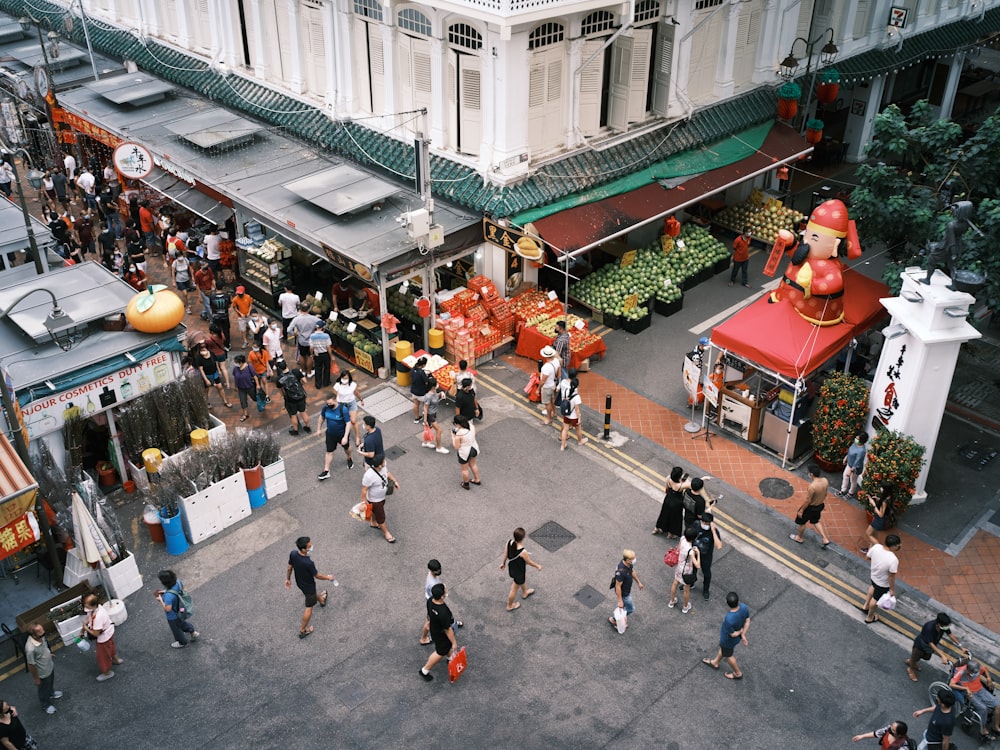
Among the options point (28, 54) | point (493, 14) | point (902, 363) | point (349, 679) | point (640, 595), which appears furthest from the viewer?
point (28, 54)

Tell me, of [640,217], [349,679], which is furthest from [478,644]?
[640,217]

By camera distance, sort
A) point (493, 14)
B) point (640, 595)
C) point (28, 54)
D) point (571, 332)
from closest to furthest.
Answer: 1. point (640, 595)
2. point (493, 14)
3. point (571, 332)
4. point (28, 54)

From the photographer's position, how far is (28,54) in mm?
32969

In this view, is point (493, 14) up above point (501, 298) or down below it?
above

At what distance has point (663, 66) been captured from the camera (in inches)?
925

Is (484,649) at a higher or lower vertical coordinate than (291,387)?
lower

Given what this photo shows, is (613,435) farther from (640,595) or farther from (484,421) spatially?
(640,595)

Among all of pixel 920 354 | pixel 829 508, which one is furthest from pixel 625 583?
pixel 920 354

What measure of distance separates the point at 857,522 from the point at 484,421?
24.5ft

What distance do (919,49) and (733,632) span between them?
942 inches

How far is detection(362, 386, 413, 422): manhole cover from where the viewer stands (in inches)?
780

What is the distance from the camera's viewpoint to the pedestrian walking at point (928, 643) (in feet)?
43.1

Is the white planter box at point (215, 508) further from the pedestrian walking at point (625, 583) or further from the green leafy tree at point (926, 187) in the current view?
the green leafy tree at point (926, 187)

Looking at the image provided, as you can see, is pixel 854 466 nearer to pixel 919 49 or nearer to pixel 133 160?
pixel 133 160
